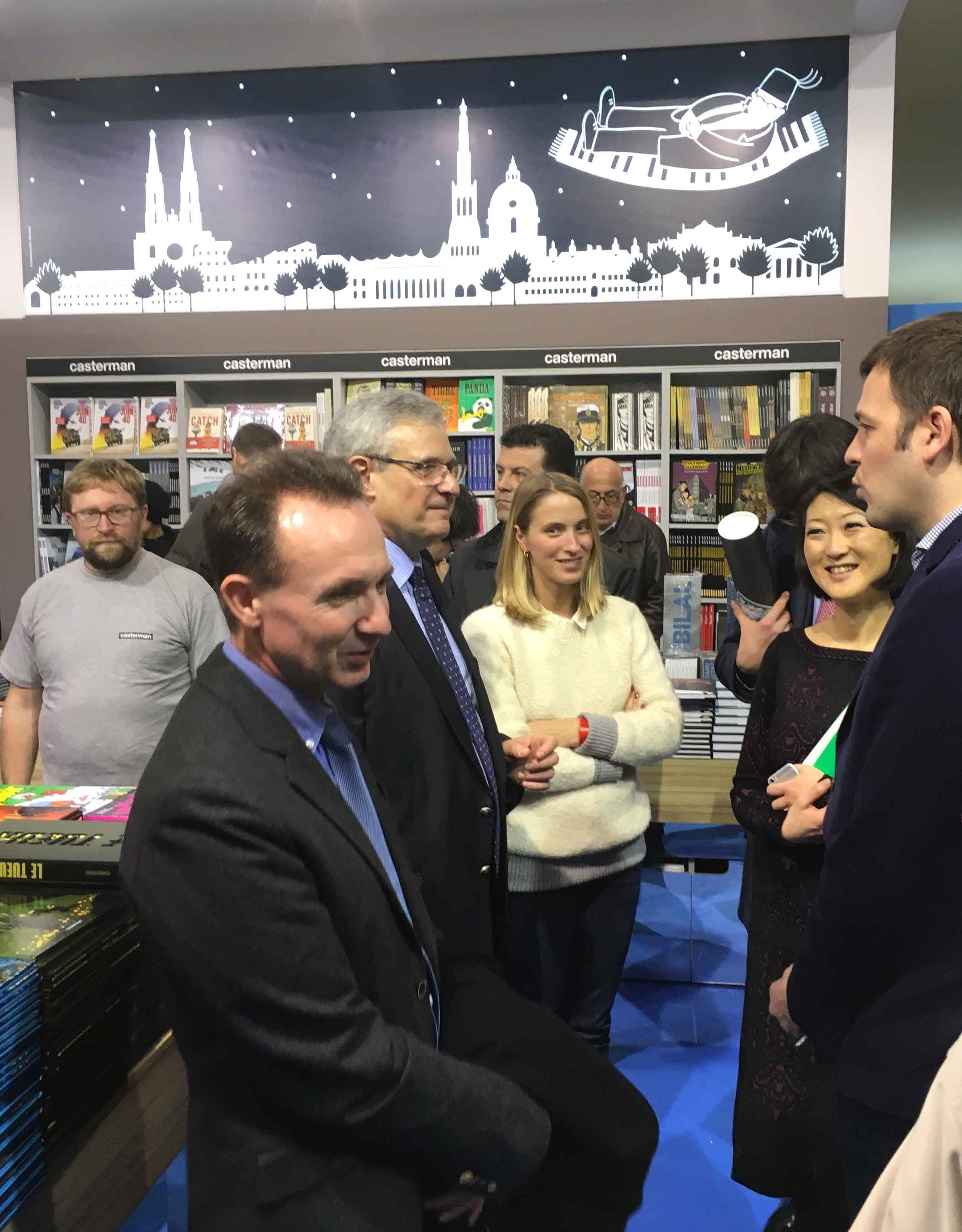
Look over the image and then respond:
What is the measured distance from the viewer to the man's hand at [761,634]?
2.41 metres

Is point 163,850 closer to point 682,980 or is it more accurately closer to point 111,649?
point 111,649

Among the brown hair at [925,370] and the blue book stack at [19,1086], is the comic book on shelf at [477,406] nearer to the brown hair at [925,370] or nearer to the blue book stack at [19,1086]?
the brown hair at [925,370]

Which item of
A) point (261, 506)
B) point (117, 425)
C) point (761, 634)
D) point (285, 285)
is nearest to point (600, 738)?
point (761, 634)

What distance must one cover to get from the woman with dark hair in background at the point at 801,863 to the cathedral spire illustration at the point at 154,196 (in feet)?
18.9

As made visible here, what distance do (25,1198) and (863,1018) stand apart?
3.66 feet

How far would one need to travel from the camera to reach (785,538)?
2564mm

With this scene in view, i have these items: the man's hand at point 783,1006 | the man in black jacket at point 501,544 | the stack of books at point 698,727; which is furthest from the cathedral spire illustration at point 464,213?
the man's hand at point 783,1006

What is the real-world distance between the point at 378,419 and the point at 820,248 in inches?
191

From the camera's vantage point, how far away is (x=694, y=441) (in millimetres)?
5965

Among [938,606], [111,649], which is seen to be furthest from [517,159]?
[938,606]

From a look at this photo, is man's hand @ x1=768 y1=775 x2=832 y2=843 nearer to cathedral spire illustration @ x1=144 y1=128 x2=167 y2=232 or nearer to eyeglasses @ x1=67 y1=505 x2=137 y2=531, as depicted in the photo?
eyeglasses @ x1=67 y1=505 x2=137 y2=531

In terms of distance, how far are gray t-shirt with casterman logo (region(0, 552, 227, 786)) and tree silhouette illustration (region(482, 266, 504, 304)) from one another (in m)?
3.84

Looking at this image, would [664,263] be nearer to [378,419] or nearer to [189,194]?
[189,194]

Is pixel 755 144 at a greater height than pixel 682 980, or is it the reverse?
pixel 755 144
